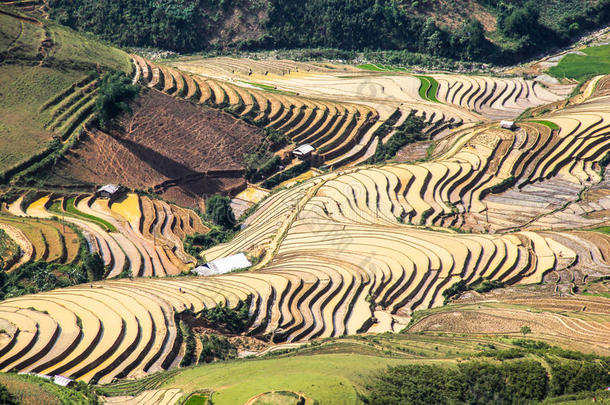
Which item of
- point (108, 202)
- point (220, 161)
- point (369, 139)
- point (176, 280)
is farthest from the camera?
point (369, 139)

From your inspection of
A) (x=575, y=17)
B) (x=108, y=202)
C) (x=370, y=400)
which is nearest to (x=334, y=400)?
(x=370, y=400)

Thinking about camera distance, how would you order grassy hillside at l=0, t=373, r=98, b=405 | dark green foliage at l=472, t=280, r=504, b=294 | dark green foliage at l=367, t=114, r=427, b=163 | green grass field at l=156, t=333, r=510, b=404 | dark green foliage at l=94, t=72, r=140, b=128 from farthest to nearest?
dark green foliage at l=367, t=114, r=427, b=163 → dark green foliage at l=94, t=72, r=140, b=128 → dark green foliage at l=472, t=280, r=504, b=294 → green grass field at l=156, t=333, r=510, b=404 → grassy hillside at l=0, t=373, r=98, b=405

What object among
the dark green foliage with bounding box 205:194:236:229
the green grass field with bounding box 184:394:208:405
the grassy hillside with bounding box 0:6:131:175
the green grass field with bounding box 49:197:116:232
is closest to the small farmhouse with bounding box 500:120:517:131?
the dark green foliage with bounding box 205:194:236:229

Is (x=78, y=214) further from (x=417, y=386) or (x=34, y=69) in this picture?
(x=417, y=386)

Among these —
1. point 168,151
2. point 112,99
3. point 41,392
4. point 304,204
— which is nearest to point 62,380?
point 41,392

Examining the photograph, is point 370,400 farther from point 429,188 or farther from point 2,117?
point 2,117

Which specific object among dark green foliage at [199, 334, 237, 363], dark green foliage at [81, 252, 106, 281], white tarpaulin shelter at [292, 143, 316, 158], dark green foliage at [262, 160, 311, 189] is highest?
white tarpaulin shelter at [292, 143, 316, 158]

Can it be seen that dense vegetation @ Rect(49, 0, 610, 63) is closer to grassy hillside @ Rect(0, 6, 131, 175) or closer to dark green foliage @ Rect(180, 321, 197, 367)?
grassy hillside @ Rect(0, 6, 131, 175)
